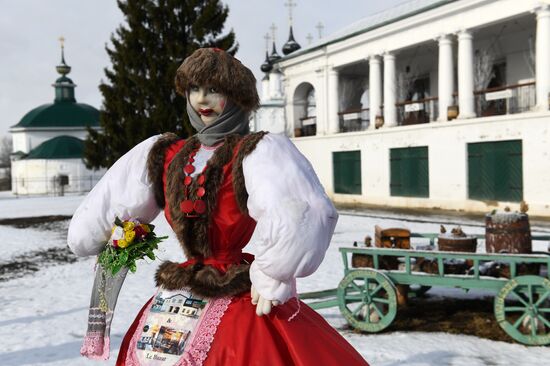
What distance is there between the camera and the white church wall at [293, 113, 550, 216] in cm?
1638

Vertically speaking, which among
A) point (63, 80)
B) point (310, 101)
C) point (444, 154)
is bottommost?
point (444, 154)

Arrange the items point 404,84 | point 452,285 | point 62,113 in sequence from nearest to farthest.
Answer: point 452,285
point 404,84
point 62,113

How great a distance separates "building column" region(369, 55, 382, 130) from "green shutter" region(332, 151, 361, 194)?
5.21ft

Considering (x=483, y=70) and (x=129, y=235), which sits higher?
(x=483, y=70)

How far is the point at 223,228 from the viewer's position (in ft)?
7.35

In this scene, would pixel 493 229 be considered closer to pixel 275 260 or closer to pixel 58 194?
pixel 275 260

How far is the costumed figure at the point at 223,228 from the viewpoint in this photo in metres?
2.01

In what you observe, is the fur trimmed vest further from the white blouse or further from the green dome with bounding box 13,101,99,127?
the green dome with bounding box 13,101,99,127

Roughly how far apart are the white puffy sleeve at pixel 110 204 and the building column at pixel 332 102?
23138mm

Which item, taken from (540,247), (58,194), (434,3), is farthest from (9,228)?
(58,194)

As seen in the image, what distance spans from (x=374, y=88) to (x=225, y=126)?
21792 mm

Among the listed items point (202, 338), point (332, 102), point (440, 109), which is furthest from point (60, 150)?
point (202, 338)

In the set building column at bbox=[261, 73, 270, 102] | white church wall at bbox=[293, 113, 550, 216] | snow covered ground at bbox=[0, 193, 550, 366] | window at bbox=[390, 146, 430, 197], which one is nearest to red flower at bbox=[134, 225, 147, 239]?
snow covered ground at bbox=[0, 193, 550, 366]

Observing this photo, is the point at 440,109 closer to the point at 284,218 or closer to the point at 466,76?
the point at 466,76
